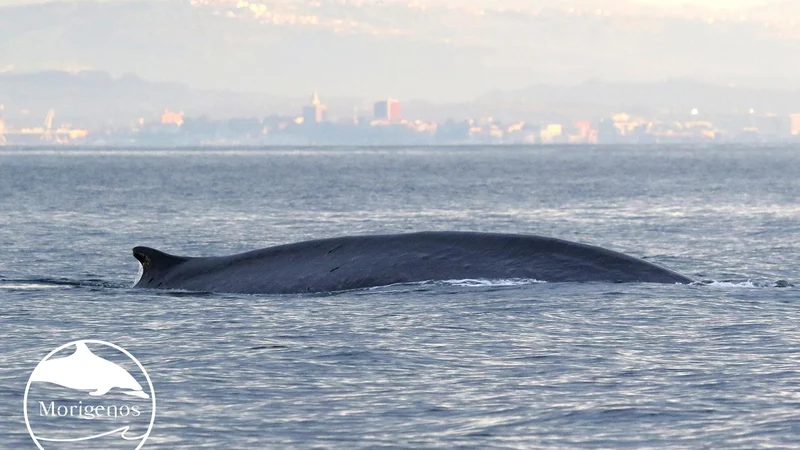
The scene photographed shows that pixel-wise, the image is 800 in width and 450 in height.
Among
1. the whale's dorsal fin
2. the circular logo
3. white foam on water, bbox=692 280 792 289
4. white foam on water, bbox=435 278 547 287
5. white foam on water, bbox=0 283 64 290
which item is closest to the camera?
the circular logo

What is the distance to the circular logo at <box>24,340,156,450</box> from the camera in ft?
35.9

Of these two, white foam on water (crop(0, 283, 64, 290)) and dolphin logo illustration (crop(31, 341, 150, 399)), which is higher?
dolphin logo illustration (crop(31, 341, 150, 399))

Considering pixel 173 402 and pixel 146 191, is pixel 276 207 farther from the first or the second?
pixel 173 402

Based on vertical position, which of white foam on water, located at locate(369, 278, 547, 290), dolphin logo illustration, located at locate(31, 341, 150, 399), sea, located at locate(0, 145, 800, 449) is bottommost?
sea, located at locate(0, 145, 800, 449)

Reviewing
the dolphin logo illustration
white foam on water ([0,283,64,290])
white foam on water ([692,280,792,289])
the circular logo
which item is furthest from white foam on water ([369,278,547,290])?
white foam on water ([0,283,64,290])

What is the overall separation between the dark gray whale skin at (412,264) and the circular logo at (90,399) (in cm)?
415

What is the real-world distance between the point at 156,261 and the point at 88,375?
6.81 m

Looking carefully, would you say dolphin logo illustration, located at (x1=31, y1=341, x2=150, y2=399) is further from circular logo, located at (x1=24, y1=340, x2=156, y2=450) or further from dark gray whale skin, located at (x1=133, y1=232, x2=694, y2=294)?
dark gray whale skin, located at (x1=133, y1=232, x2=694, y2=294)

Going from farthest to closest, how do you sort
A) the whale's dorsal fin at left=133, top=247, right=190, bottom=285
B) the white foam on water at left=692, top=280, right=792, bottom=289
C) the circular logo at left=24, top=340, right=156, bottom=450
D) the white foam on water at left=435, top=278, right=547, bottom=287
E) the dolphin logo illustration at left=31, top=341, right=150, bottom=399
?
the white foam on water at left=692, top=280, right=792, bottom=289, the whale's dorsal fin at left=133, top=247, right=190, bottom=285, the white foam on water at left=435, top=278, right=547, bottom=287, the dolphin logo illustration at left=31, top=341, right=150, bottom=399, the circular logo at left=24, top=340, right=156, bottom=450

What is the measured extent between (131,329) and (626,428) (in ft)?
23.7

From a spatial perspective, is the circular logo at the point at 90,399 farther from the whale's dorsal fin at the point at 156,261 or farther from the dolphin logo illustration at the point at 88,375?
the whale's dorsal fin at the point at 156,261

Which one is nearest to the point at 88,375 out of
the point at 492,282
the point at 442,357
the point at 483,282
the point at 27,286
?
the point at 442,357

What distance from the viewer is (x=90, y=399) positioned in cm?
1229

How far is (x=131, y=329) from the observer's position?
16328mm
